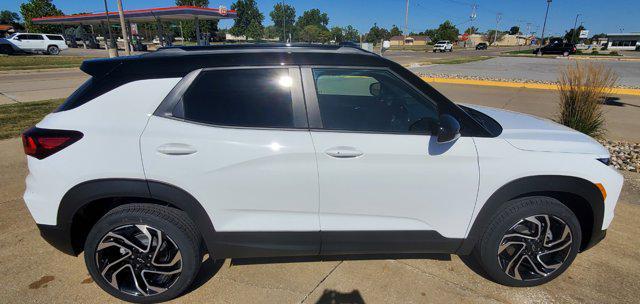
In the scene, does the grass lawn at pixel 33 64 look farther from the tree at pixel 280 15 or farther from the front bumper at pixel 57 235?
the tree at pixel 280 15

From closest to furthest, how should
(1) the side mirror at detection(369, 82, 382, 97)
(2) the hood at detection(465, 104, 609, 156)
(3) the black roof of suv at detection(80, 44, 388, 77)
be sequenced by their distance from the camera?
(3) the black roof of suv at detection(80, 44, 388, 77) → (2) the hood at detection(465, 104, 609, 156) → (1) the side mirror at detection(369, 82, 382, 97)

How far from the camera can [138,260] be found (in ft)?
7.72

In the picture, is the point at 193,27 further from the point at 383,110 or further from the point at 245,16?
the point at 383,110

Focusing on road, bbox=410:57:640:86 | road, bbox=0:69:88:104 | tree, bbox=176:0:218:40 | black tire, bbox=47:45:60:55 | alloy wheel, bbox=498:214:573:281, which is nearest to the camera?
alloy wheel, bbox=498:214:573:281

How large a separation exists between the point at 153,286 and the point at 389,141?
1.86 m

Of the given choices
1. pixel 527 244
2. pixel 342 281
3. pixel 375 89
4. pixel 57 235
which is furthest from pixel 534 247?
pixel 57 235

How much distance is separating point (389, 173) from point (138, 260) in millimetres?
1748

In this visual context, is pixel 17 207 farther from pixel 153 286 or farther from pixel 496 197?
pixel 496 197

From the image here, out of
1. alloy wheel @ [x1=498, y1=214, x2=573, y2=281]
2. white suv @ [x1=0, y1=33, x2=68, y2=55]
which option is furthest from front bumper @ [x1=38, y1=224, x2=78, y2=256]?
white suv @ [x1=0, y1=33, x2=68, y2=55]

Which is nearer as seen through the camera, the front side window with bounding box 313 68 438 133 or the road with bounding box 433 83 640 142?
the front side window with bounding box 313 68 438 133

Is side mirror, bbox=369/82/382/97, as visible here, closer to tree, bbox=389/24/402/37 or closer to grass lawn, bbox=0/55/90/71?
grass lawn, bbox=0/55/90/71

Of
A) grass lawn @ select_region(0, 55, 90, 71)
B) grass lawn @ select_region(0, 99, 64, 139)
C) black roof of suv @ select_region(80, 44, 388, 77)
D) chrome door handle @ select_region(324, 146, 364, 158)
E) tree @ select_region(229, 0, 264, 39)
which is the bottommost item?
grass lawn @ select_region(0, 99, 64, 139)

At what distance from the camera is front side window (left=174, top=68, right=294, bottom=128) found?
2.20 m

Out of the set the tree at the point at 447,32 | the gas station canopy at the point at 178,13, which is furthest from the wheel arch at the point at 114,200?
the tree at the point at 447,32
